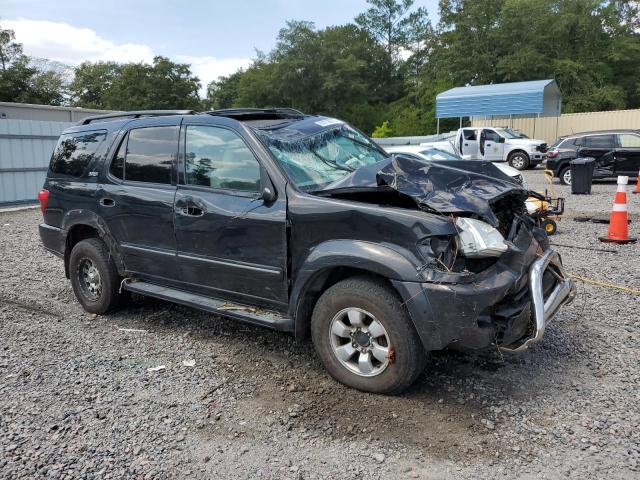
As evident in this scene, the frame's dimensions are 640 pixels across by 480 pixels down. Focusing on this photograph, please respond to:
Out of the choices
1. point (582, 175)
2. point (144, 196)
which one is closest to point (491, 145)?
point (582, 175)

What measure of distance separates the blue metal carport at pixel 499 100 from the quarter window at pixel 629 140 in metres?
14.0

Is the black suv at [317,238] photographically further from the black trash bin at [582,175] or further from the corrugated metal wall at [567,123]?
the corrugated metal wall at [567,123]

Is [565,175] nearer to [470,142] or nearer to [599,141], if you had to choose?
[599,141]

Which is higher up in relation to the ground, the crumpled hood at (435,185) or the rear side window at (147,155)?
the rear side window at (147,155)

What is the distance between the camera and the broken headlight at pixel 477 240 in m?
3.24

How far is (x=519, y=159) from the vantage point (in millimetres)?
23188

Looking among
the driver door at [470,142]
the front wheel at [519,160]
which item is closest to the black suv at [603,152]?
the front wheel at [519,160]

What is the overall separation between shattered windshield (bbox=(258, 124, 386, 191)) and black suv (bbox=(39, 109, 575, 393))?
0.6 inches

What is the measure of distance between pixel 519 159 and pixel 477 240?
70.8ft

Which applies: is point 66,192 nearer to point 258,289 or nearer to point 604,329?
point 258,289

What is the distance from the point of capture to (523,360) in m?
4.02

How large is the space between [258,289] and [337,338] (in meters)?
→ 0.72

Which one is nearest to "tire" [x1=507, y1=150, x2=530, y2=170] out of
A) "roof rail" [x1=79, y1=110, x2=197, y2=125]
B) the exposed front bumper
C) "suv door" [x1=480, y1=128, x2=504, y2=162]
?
"suv door" [x1=480, y1=128, x2=504, y2=162]

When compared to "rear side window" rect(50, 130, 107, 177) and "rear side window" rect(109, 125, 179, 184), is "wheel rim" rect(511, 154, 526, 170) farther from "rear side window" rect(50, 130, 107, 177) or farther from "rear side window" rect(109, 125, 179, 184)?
"rear side window" rect(109, 125, 179, 184)
